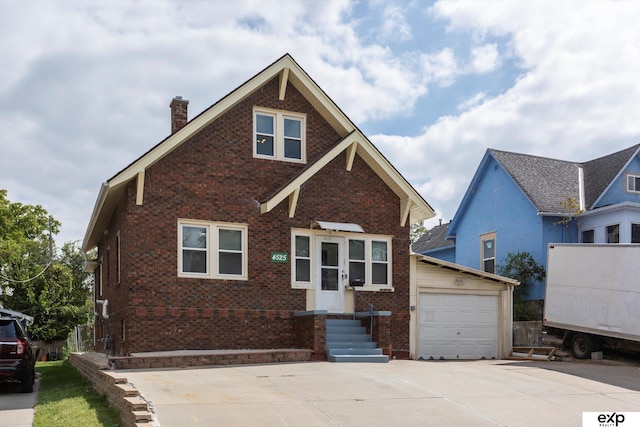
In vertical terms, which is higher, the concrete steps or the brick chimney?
the brick chimney

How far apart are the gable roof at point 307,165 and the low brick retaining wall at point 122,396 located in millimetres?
4234

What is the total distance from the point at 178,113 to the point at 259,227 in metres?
4.40

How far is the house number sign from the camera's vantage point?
58.0ft

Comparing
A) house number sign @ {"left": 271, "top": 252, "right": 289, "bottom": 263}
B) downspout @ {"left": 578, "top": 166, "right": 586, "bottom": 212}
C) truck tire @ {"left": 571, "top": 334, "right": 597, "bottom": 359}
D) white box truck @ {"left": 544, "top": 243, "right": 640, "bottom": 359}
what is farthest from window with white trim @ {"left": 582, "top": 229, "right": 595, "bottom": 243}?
house number sign @ {"left": 271, "top": 252, "right": 289, "bottom": 263}

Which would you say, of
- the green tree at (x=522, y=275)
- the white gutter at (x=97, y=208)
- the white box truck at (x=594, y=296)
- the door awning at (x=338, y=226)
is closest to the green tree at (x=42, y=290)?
the white gutter at (x=97, y=208)

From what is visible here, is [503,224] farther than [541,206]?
Answer: Yes

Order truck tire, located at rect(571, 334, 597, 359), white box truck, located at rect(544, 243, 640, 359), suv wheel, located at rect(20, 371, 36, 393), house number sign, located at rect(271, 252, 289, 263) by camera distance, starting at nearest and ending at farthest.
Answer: suv wheel, located at rect(20, 371, 36, 393)
white box truck, located at rect(544, 243, 640, 359)
house number sign, located at rect(271, 252, 289, 263)
truck tire, located at rect(571, 334, 597, 359)

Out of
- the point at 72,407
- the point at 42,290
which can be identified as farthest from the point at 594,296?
the point at 42,290

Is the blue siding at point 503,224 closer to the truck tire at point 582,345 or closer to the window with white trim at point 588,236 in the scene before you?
the window with white trim at point 588,236

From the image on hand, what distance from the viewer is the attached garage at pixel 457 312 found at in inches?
776

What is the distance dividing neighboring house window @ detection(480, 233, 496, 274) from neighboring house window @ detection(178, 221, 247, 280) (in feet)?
43.8

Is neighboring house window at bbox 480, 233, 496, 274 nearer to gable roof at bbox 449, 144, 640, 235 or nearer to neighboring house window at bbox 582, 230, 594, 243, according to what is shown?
gable roof at bbox 449, 144, 640, 235

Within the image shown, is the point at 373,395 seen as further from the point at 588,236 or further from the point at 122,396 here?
the point at 588,236

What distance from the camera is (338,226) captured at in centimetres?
1817
